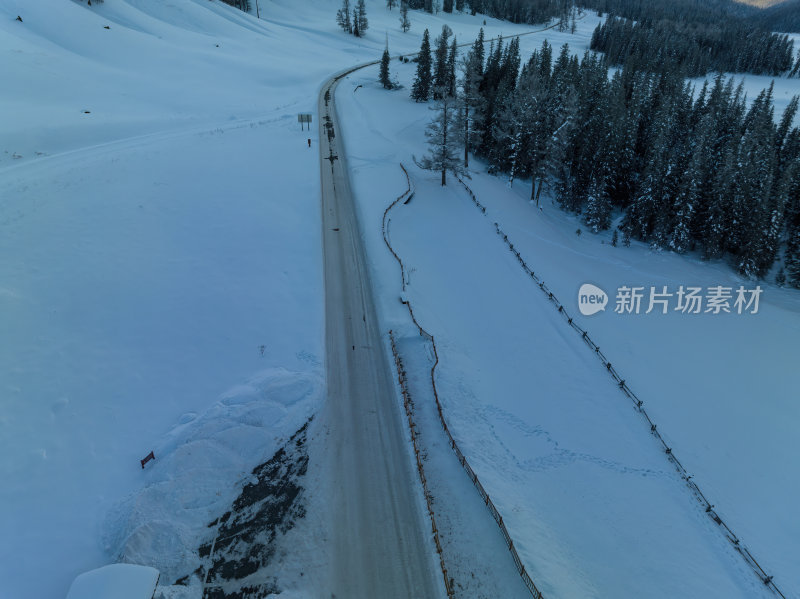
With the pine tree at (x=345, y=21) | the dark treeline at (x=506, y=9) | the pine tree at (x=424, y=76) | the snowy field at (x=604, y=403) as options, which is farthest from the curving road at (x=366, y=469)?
the dark treeline at (x=506, y=9)

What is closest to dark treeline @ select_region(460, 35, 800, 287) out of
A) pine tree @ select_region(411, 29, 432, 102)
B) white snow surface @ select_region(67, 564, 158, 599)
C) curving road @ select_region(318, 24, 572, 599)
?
pine tree @ select_region(411, 29, 432, 102)

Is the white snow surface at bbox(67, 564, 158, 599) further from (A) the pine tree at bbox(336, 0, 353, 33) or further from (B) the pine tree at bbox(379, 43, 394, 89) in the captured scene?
(A) the pine tree at bbox(336, 0, 353, 33)

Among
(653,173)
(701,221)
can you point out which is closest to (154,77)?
(653,173)

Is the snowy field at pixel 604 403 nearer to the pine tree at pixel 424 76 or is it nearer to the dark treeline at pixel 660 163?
the dark treeline at pixel 660 163

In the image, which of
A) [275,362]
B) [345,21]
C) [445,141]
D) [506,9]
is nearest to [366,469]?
[275,362]

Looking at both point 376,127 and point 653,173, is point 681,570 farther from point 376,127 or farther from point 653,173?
point 376,127

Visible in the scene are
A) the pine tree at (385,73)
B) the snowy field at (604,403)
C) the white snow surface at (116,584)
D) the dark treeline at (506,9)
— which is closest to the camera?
the white snow surface at (116,584)

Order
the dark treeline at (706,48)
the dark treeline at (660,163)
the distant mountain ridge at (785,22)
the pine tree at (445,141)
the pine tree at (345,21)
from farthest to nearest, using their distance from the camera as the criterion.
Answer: the distant mountain ridge at (785,22) < the pine tree at (345,21) < the dark treeline at (706,48) < the pine tree at (445,141) < the dark treeline at (660,163)
